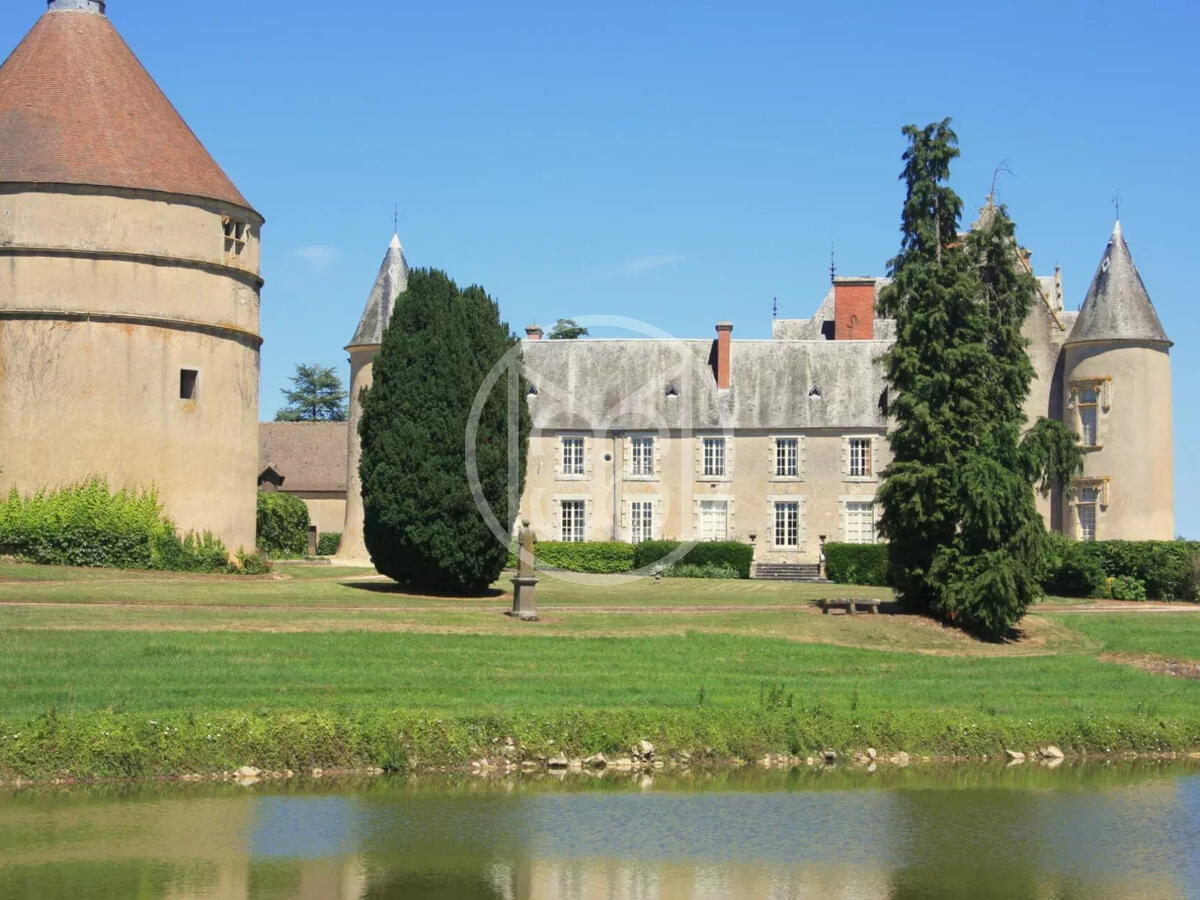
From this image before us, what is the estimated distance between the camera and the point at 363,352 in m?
48.5

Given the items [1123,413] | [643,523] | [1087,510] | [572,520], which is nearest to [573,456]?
[572,520]

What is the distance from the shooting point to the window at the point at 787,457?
159 feet

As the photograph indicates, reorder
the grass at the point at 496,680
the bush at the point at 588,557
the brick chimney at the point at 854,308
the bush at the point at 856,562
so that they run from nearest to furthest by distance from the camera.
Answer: the grass at the point at 496,680 → the bush at the point at 856,562 → the bush at the point at 588,557 → the brick chimney at the point at 854,308

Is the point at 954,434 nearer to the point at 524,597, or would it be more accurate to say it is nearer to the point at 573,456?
the point at 524,597

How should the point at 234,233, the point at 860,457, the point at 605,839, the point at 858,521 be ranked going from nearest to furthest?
the point at 605,839
the point at 234,233
the point at 858,521
the point at 860,457

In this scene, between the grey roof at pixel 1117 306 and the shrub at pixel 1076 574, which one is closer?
the shrub at pixel 1076 574

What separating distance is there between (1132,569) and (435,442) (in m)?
17.4

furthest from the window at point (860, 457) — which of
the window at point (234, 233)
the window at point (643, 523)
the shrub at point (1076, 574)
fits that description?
the window at point (234, 233)

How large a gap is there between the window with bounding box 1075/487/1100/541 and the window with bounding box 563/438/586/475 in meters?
14.8

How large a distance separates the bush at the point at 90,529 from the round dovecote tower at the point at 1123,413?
2486cm

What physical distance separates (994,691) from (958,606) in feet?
18.8

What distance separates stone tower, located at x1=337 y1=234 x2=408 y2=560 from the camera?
1893 inches

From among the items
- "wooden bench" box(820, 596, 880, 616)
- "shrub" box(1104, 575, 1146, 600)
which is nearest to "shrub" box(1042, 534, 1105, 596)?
"shrub" box(1104, 575, 1146, 600)

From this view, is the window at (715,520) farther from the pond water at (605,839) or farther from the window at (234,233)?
the pond water at (605,839)
